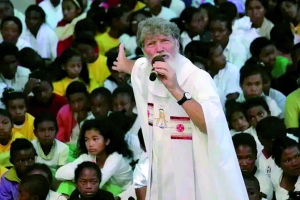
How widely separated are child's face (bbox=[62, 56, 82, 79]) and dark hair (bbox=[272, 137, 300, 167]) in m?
2.52

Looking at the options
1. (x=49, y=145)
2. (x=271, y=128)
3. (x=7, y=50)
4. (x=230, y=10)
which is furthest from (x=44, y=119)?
(x=230, y=10)

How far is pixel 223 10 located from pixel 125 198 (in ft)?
12.4

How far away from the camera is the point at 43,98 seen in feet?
25.4

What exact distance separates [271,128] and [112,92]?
1806 mm

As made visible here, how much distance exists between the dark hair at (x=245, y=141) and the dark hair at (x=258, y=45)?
6.93ft

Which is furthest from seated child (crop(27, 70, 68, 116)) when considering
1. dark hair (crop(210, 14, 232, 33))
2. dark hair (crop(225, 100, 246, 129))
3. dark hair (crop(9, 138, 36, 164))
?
dark hair (crop(210, 14, 232, 33))

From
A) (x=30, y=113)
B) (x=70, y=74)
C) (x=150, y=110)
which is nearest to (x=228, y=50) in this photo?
(x=70, y=74)

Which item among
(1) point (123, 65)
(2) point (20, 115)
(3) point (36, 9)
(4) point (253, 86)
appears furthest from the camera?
(3) point (36, 9)

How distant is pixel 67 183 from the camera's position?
21.0 ft

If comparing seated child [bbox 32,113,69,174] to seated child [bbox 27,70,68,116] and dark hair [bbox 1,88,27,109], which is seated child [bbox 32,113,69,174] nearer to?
dark hair [bbox 1,88,27,109]

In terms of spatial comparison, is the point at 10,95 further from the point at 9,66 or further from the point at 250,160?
the point at 250,160

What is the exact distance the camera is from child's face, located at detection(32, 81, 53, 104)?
304 inches

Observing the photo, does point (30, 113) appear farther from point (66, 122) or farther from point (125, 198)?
point (125, 198)

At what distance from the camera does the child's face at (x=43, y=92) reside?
25.3 ft
